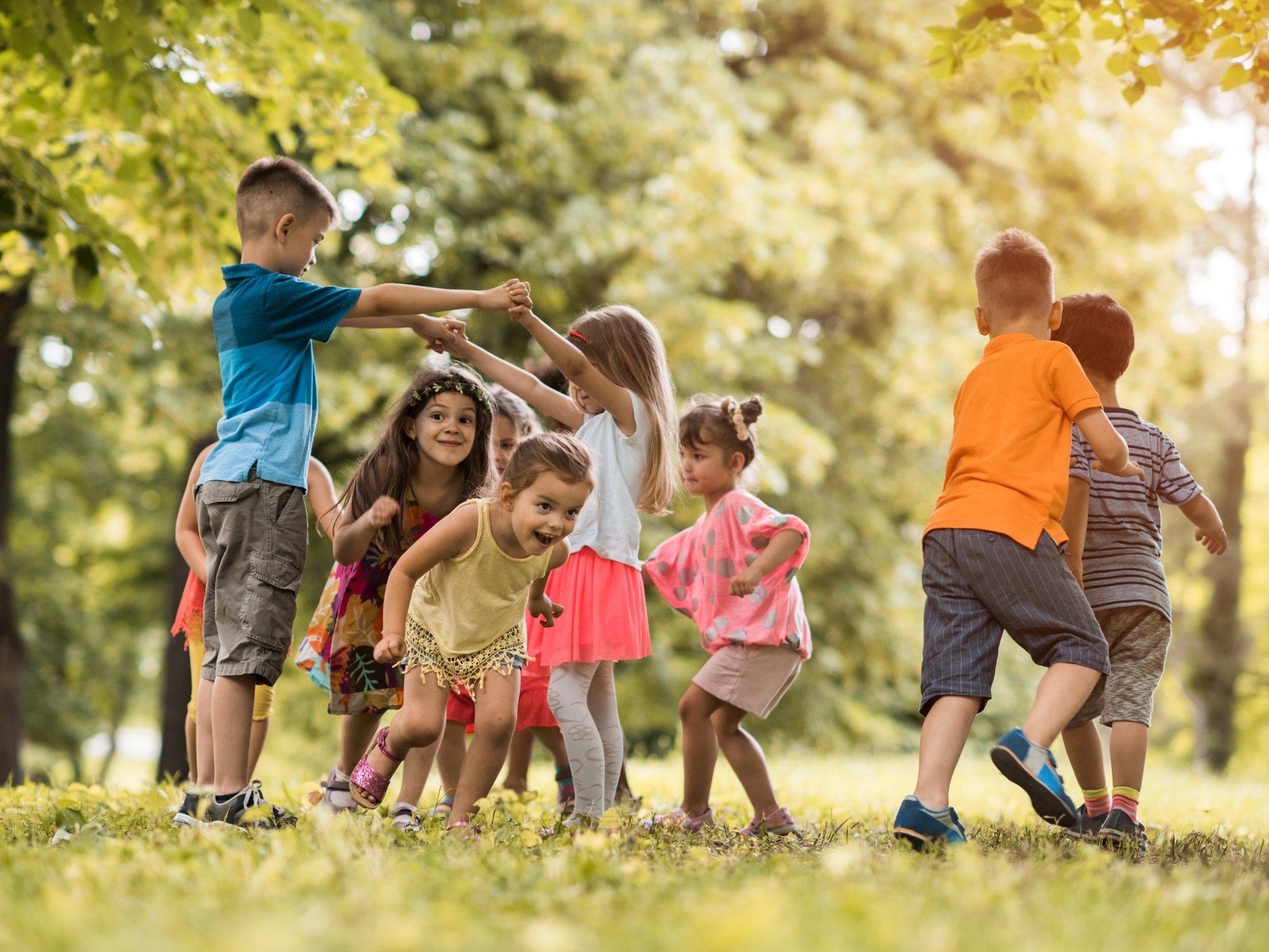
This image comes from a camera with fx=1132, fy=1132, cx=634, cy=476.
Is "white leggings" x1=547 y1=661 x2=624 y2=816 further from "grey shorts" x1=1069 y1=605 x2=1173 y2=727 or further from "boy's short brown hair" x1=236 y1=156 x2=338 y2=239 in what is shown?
"boy's short brown hair" x1=236 y1=156 x2=338 y2=239

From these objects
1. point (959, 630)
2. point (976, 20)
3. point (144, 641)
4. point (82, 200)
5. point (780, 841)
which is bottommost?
point (144, 641)

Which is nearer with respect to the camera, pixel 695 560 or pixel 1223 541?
pixel 1223 541

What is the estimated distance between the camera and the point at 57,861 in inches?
112

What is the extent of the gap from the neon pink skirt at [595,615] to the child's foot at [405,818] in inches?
29.4

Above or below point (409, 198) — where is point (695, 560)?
below

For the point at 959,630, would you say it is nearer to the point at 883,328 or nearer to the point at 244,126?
the point at 244,126

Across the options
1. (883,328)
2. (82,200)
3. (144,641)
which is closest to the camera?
(82,200)

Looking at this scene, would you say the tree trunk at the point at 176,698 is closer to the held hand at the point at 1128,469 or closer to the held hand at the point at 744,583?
the held hand at the point at 744,583

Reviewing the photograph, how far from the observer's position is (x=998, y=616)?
3834 millimetres

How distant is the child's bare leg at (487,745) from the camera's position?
13.2 feet

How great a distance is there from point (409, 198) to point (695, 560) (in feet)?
19.9

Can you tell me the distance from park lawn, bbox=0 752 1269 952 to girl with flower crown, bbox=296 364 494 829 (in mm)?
907

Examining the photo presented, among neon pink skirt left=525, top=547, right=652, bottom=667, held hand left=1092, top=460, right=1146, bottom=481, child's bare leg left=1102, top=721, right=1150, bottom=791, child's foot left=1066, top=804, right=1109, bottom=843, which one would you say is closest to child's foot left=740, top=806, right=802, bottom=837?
neon pink skirt left=525, top=547, right=652, bottom=667

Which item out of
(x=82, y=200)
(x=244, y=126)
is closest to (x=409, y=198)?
(x=244, y=126)
